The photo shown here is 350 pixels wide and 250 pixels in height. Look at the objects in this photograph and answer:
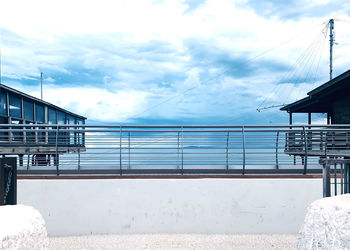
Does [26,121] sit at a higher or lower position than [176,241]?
higher

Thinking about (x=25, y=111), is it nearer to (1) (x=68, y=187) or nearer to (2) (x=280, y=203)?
(1) (x=68, y=187)

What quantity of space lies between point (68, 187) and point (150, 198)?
6.70 feet

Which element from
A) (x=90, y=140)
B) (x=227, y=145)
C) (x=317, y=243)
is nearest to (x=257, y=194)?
(x=227, y=145)

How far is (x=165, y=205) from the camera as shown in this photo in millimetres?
8281

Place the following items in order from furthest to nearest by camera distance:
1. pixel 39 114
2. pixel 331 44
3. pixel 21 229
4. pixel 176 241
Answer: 1. pixel 331 44
2. pixel 39 114
3. pixel 176 241
4. pixel 21 229

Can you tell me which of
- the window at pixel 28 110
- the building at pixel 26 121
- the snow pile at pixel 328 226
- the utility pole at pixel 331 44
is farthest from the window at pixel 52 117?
the snow pile at pixel 328 226

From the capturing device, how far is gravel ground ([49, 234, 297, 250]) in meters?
7.39

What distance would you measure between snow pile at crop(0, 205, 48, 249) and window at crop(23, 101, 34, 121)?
15.2 m

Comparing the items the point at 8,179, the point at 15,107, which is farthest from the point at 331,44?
the point at 8,179

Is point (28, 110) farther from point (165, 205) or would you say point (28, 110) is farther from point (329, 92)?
point (329, 92)

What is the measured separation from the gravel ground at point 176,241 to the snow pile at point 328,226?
2.81 meters

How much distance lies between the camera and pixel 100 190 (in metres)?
8.33

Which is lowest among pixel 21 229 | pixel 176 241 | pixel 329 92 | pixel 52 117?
pixel 176 241

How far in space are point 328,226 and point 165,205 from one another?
4.56 m
